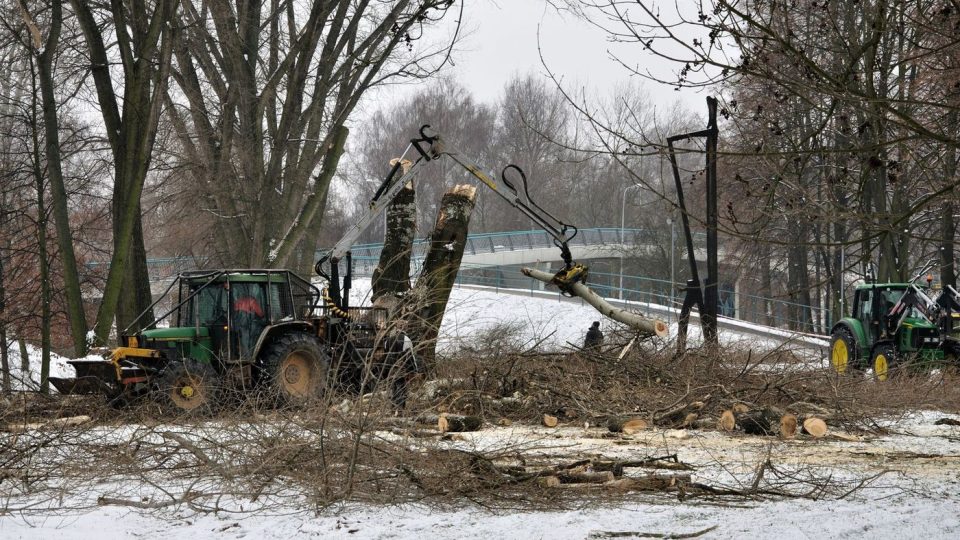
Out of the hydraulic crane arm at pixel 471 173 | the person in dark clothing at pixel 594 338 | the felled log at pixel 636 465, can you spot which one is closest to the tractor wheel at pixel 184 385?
the hydraulic crane arm at pixel 471 173

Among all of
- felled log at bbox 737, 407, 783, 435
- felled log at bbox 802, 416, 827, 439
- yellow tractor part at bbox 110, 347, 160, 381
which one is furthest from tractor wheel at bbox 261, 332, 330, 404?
felled log at bbox 802, 416, 827, 439

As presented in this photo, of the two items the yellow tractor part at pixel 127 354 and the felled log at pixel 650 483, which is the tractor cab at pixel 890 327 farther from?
the yellow tractor part at pixel 127 354

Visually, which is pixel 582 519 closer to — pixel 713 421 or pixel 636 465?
pixel 636 465

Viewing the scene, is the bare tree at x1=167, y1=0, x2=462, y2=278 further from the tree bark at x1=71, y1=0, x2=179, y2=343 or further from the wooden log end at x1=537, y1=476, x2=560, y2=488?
the wooden log end at x1=537, y1=476, x2=560, y2=488

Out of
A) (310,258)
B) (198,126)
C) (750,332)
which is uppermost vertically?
(198,126)

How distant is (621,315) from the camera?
16.1 metres

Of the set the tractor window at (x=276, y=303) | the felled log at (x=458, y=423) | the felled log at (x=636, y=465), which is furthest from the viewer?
the tractor window at (x=276, y=303)

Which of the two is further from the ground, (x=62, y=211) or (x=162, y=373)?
(x=62, y=211)

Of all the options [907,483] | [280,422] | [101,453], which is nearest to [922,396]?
[907,483]

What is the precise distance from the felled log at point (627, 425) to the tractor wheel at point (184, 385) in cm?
436

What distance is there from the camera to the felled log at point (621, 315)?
1534 centimetres

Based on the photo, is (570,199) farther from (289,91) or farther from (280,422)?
(280,422)

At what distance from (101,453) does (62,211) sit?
8.54 m

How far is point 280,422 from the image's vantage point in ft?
27.8
